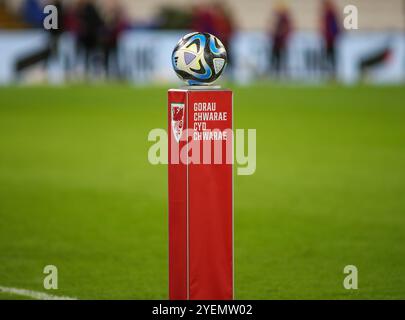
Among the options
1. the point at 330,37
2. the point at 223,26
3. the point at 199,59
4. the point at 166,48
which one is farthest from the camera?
the point at 223,26

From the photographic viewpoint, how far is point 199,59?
657 centimetres

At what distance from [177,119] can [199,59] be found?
0.45 m

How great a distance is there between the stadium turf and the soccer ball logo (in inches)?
75.1

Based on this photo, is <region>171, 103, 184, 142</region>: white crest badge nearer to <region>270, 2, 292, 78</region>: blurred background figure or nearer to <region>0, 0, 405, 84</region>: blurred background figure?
<region>0, 0, 405, 84</region>: blurred background figure

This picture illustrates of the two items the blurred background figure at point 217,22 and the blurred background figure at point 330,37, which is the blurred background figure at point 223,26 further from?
the blurred background figure at point 330,37

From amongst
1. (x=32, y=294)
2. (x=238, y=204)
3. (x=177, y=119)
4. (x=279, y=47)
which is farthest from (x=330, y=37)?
(x=177, y=119)

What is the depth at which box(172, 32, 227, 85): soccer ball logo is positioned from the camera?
655 cm

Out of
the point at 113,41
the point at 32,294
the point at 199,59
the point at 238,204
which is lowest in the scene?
the point at 32,294

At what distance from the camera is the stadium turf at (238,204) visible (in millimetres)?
8336

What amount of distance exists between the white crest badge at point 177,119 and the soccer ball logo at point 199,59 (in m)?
0.28

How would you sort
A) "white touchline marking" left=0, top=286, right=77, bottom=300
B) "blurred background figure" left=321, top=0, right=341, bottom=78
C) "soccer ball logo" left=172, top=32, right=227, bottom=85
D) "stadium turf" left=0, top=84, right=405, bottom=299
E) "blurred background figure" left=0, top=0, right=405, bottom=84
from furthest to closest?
"blurred background figure" left=321, top=0, right=341, bottom=78, "blurred background figure" left=0, top=0, right=405, bottom=84, "stadium turf" left=0, top=84, right=405, bottom=299, "white touchline marking" left=0, top=286, right=77, bottom=300, "soccer ball logo" left=172, top=32, right=227, bottom=85

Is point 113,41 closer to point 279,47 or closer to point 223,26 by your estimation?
point 223,26

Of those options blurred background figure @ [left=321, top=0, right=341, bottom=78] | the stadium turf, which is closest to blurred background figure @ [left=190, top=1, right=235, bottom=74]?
blurred background figure @ [left=321, top=0, right=341, bottom=78]
